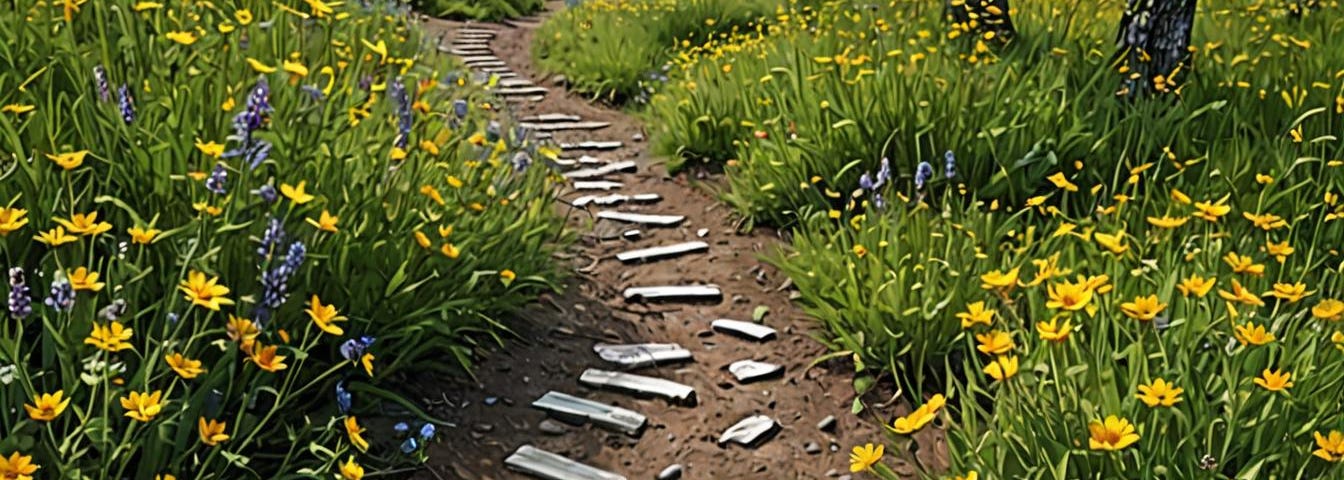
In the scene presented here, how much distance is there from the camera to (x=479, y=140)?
13.0 feet

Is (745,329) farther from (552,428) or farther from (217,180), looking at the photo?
(217,180)

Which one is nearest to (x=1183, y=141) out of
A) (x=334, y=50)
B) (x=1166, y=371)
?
(x=1166, y=371)

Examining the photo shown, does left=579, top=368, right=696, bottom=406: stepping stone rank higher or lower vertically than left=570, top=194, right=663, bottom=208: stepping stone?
higher

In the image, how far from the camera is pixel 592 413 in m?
3.52

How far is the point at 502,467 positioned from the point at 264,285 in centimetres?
92

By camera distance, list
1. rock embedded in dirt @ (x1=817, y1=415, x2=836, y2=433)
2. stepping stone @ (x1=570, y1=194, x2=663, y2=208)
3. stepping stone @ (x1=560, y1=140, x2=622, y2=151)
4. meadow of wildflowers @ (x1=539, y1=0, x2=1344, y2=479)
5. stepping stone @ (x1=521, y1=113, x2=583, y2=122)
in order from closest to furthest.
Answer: meadow of wildflowers @ (x1=539, y1=0, x2=1344, y2=479)
rock embedded in dirt @ (x1=817, y1=415, x2=836, y2=433)
stepping stone @ (x1=570, y1=194, x2=663, y2=208)
stepping stone @ (x1=560, y1=140, x2=622, y2=151)
stepping stone @ (x1=521, y1=113, x2=583, y2=122)

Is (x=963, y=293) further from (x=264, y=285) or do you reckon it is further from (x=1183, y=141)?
(x=264, y=285)

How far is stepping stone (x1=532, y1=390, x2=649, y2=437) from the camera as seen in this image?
348 cm

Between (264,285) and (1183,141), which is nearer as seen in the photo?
(264,285)

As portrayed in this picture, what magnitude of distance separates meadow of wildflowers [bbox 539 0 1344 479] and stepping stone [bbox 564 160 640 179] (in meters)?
0.24

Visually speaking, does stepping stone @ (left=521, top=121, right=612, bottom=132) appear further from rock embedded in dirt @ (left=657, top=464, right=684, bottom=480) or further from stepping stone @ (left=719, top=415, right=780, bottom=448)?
rock embedded in dirt @ (left=657, top=464, right=684, bottom=480)

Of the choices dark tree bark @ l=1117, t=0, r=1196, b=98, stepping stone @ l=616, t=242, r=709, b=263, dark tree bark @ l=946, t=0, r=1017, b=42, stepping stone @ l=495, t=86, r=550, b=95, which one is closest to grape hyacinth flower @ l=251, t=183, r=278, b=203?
stepping stone @ l=616, t=242, r=709, b=263

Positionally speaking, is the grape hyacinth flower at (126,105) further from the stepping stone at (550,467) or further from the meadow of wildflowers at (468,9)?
the meadow of wildflowers at (468,9)

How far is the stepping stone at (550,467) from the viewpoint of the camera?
3.21m
